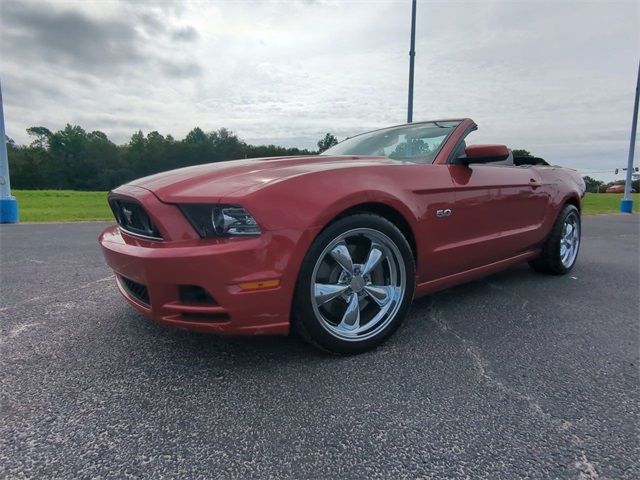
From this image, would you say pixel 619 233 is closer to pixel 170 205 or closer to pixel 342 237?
pixel 342 237

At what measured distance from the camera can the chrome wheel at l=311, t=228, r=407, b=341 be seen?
6.73ft

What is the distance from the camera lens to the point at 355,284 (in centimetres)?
213

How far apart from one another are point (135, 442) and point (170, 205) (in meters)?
0.98

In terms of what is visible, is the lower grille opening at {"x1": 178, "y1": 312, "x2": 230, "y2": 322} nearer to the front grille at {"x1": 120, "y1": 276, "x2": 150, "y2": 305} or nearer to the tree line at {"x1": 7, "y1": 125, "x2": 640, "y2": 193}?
the front grille at {"x1": 120, "y1": 276, "x2": 150, "y2": 305}

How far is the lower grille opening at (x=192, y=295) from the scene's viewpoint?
1778 millimetres

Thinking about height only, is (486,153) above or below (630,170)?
above

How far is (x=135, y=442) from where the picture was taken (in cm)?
141

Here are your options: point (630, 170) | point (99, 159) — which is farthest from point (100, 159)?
point (630, 170)

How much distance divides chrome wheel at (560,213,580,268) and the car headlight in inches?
131

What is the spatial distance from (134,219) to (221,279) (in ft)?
2.34

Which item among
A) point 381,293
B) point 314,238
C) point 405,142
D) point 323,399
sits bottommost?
point 323,399

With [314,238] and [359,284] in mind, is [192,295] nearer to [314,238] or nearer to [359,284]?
[314,238]

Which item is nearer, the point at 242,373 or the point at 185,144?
the point at 242,373

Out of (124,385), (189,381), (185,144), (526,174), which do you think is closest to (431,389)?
(189,381)
